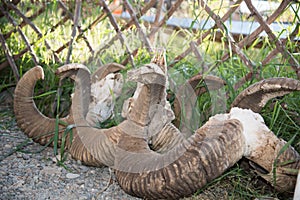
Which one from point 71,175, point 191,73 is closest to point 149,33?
point 191,73

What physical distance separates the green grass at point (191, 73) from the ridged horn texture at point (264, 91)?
11 cm

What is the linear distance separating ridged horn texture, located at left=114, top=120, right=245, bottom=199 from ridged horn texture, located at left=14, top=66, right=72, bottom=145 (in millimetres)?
404

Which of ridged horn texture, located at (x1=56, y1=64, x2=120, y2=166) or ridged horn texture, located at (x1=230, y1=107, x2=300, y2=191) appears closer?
ridged horn texture, located at (x1=230, y1=107, x2=300, y2=191)

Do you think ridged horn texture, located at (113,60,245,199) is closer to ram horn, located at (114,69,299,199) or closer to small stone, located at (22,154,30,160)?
ram horn, located at (114,69,299,199)

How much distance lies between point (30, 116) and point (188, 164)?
0.62 metres

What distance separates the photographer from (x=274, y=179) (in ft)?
3.75

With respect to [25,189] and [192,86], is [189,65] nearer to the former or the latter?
[192,86]

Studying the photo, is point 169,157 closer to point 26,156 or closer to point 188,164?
Answer: point 188,164

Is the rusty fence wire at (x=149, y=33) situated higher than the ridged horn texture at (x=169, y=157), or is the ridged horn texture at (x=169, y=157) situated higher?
the rusty fence wire at (x=149, y=33)

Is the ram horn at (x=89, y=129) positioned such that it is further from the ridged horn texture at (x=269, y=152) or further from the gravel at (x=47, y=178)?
the ridged horn texture at (x=269, y=152)

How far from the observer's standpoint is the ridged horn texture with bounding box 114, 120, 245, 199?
1.04 meters

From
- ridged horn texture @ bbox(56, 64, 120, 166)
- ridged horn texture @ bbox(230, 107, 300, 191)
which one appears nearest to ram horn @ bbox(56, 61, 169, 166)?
ridged horn texture @ bbox(56, 64, 120, 166)

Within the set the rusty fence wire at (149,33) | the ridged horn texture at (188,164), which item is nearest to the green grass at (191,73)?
the rusty fence wire at (149,33)

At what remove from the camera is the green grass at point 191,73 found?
1.30 m
